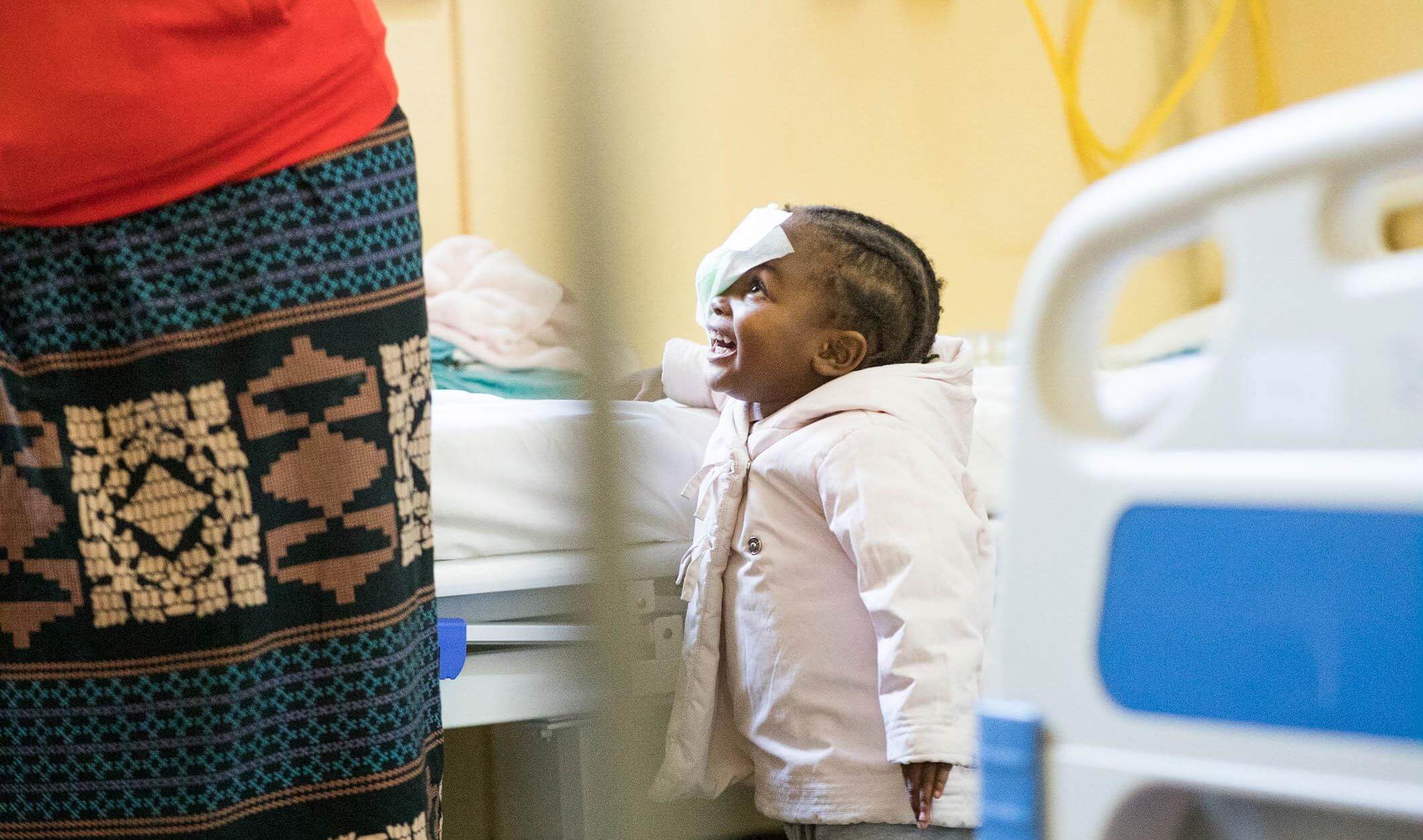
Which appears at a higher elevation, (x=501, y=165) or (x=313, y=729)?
(x=501, y=165)

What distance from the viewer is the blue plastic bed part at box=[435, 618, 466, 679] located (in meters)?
1.30

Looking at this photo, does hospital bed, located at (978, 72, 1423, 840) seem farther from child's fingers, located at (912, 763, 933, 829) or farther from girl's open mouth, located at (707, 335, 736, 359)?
girl's open mouth, located at (707, 335, 736, 359)

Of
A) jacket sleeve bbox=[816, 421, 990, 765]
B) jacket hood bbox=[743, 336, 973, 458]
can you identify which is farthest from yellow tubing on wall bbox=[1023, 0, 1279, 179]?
jacket sleeve bbox=[816, 421, 990, 765]

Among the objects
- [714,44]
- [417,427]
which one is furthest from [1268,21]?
[417,427]

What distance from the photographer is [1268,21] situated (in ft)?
9.11

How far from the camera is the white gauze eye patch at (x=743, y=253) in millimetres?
1409

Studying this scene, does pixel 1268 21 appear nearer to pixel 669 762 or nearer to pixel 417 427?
pixel 669 762

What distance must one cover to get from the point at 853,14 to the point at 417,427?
1.76m

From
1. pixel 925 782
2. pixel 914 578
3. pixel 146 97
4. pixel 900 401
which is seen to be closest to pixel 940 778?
pixel 925 782

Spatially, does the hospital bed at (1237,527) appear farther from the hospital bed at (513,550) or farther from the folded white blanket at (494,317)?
the folded white blanket at (494,317)

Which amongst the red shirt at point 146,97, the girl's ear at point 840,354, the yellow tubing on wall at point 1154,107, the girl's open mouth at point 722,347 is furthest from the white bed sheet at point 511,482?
the yellow tubing on wall at point 1154,107

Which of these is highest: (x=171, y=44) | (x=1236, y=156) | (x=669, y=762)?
(x=171, y=44)

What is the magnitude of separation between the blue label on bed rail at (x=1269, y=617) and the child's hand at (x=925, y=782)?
0.56 metres

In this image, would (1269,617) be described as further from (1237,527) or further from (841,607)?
(841,607)
